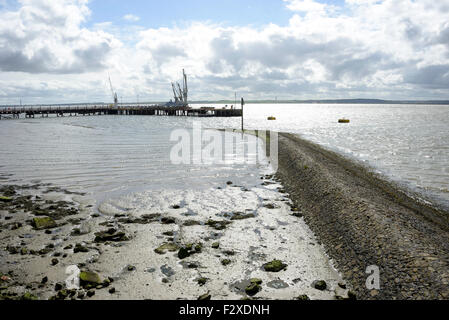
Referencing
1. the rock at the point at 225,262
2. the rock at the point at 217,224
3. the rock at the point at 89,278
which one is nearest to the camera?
the rock at the point at 89,278

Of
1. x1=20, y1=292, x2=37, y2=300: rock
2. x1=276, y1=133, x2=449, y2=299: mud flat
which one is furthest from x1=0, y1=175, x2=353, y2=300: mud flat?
x1=276, y1=133, x2=449, y2=299: mud flat

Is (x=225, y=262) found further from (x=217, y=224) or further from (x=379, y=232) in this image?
(x=379, y=232)

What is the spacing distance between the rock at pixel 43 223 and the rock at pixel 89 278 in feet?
13.2

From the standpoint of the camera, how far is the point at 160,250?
28.8 ft

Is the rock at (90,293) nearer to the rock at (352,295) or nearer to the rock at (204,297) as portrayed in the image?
the rock at (204,297)

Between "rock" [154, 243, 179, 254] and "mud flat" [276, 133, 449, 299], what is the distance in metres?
4.59

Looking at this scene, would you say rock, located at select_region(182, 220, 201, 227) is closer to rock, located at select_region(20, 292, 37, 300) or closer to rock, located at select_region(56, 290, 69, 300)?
rock, located at select_region(56, 290, 69, 300)

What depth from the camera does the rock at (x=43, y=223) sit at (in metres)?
10.2

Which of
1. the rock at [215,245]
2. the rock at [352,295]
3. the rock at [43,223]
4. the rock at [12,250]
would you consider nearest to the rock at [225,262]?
the rock at [215,245]

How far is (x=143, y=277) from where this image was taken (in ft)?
24.4

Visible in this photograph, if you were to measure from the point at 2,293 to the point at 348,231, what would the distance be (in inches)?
363

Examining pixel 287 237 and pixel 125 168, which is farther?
pixel 125 168

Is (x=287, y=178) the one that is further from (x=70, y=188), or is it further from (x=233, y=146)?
(x=233, y=146)
